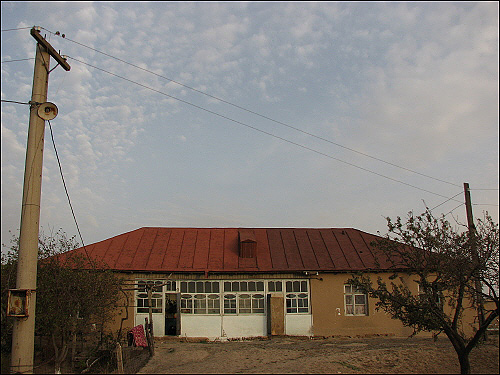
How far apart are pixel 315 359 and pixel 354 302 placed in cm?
788

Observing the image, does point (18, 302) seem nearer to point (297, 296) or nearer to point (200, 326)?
point (200, 326)

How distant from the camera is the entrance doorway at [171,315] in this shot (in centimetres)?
1981

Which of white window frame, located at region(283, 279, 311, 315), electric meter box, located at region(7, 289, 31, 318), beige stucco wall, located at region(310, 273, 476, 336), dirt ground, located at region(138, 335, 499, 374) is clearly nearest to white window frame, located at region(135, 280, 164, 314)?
dirt ground, located at region(138, 335, 499, 374)

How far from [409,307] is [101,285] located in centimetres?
868

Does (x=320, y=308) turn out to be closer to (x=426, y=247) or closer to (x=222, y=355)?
(x=222, y=355)

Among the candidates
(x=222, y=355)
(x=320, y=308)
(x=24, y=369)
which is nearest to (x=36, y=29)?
A: (x=24, y=369)

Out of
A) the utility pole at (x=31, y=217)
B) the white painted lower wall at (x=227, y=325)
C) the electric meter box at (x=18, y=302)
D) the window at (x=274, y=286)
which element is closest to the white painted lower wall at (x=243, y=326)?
the white painted lower wall at (x=227, y=325)

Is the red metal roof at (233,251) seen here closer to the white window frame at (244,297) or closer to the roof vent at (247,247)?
the roof vent at (247,247)

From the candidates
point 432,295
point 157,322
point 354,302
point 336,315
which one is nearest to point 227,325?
point 157,322

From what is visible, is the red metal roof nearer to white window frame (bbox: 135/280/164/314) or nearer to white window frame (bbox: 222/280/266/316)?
white window frame (bbox: 222/280/266/316)

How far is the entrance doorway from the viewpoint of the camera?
65.0 ft

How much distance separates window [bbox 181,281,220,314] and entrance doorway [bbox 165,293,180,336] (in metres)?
0.44

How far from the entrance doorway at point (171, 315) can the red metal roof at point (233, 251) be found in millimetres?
1313

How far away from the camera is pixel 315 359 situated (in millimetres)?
13078
